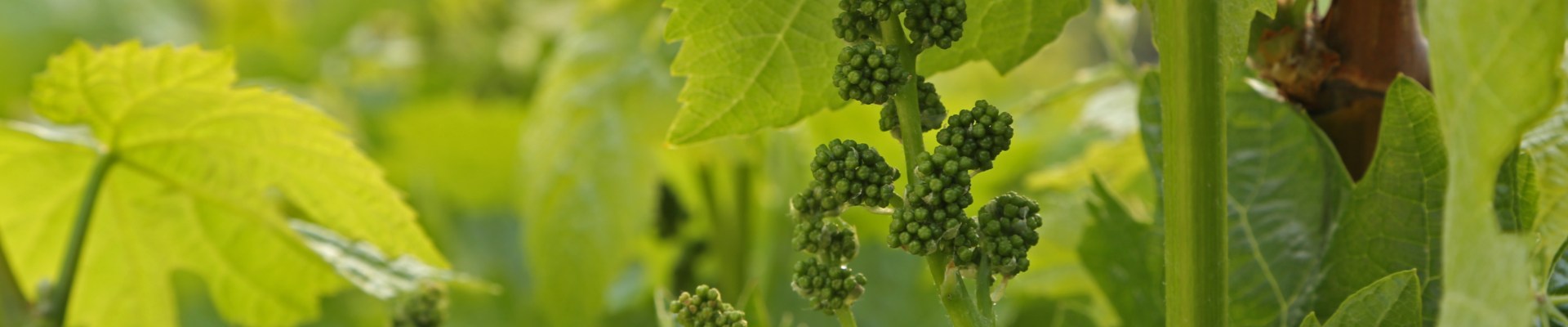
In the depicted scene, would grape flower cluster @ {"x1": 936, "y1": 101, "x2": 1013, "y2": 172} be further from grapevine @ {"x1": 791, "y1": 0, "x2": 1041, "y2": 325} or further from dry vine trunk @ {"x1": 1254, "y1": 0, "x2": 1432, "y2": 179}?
dry vine trunk @ {"x1": 1254, "y1": 0, "x2": 1432, "y2": 179}

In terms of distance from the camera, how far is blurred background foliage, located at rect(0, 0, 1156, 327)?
740mm

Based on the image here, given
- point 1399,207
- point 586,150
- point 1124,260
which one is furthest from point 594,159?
point 1399,207

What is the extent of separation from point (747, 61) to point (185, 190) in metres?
0.31

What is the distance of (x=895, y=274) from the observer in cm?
81

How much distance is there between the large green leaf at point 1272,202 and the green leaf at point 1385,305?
0.08 metres

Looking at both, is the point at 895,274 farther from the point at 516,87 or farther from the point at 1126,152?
the point at 516,87

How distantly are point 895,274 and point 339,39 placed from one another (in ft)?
2.86

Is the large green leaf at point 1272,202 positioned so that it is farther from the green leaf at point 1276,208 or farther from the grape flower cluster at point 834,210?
the grape flower cluster at point 834,210

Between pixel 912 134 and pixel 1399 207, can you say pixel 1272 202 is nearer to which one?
pixel 1399 207

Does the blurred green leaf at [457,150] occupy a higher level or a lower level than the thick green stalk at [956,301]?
higher

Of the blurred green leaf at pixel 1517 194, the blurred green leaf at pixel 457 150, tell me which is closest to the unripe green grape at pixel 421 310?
the blurred green leaf at pixel 1517 194

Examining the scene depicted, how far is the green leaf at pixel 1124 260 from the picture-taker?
0.45 meters

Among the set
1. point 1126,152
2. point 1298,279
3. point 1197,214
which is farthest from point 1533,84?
point 1126,152

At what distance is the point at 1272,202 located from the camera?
16.6 inches
